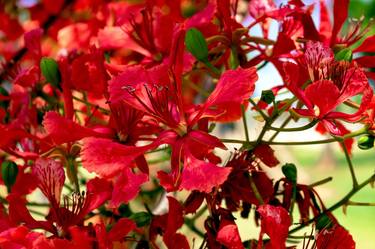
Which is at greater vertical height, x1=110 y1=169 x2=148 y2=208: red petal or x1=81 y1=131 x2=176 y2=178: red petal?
x1=81 y1=131 x2=176 y2=178: red petal

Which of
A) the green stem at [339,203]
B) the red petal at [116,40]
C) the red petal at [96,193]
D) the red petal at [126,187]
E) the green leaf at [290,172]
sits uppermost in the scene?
the red petal at [116,40]

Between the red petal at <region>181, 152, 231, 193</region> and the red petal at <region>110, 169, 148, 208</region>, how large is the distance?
0.05 meters

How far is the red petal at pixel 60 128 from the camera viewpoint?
2.20ft

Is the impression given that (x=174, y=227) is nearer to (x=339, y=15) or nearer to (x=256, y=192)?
(x=256, y=192)

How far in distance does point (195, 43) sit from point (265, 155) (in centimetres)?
16

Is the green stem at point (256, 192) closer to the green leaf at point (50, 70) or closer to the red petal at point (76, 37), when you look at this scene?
the green leaf at point (50, 70)

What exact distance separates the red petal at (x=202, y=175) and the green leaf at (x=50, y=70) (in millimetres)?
298

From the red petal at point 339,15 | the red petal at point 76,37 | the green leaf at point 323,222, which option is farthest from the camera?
the red petal at point 76,37

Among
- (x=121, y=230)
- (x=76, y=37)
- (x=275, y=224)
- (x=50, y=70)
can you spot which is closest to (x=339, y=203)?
(x=275, y=224)

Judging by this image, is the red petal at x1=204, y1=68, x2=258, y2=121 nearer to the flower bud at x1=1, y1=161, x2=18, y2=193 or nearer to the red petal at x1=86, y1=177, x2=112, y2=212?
the red petal at x1=86, y1=177, x2=112, y2=212

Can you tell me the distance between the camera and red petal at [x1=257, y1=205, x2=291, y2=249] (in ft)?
2.03

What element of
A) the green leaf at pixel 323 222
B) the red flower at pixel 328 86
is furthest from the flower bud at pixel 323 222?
the red flower at pixel 328 86

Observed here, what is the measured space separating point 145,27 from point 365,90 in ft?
1.13

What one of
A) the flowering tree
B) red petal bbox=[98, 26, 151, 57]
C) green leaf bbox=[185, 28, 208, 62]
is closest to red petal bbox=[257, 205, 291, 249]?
the flowering tree
